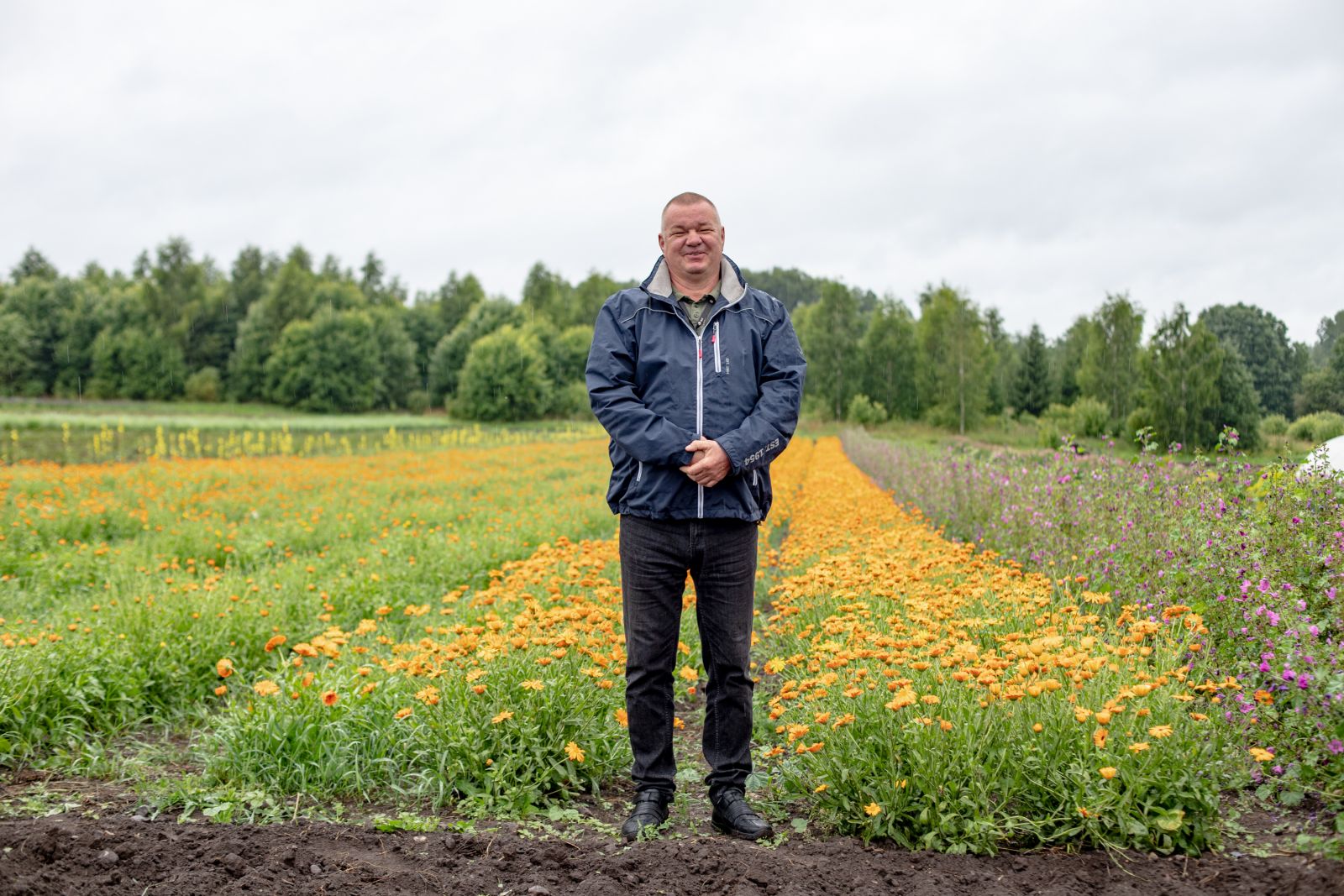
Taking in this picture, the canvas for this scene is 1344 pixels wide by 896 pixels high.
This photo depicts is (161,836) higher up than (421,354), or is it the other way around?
(421,354)

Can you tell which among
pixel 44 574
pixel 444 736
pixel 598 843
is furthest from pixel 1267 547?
pixel 44 574

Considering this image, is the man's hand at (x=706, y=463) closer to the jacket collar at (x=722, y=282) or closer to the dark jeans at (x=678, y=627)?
the dark jeans at (x=678, y=627)

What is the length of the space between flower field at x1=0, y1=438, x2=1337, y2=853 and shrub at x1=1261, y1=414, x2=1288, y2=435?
1115 millimetres

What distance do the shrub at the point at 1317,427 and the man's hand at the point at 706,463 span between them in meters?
3.64

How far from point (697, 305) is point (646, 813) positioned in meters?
1.82

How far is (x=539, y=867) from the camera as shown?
2.71m

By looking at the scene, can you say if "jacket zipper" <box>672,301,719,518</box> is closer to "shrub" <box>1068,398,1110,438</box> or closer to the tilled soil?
the tilled soil

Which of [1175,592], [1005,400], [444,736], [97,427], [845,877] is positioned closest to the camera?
[845,877]

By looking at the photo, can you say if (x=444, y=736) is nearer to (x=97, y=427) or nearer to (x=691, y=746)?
(x=691, y=746)

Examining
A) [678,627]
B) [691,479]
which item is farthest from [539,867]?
[691,479]

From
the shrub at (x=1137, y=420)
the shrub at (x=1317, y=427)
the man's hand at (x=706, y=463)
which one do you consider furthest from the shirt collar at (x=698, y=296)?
the shrub at (x=1137, y=420)

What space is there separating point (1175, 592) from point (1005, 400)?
1574 centimetres

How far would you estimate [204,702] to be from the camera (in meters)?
4.88

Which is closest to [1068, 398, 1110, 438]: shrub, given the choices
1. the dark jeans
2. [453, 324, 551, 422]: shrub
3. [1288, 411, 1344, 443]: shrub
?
[1288, 411, 1344, 443]: shrub
